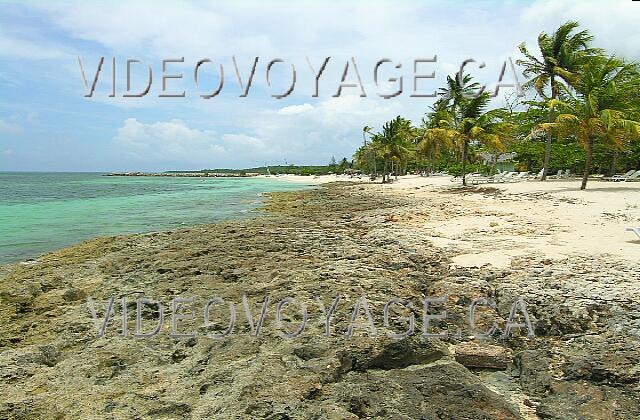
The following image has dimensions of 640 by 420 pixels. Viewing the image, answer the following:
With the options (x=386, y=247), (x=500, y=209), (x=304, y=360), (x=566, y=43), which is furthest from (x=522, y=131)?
(x=304, y=360)

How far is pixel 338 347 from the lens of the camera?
4.27 metres

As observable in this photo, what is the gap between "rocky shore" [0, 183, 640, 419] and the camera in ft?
11.4

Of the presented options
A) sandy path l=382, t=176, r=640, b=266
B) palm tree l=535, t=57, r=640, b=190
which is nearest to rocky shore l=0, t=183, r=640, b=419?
sandy path l=382, t=176, r=640, b=266

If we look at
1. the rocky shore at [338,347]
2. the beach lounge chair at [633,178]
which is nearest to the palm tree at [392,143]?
the beach lounge chair at [633,178]

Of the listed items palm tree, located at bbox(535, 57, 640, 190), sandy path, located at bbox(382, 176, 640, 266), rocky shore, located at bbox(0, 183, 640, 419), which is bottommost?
rocky shore, located at bbox(0, 183, 640, 419)

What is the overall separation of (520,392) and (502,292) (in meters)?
2.07

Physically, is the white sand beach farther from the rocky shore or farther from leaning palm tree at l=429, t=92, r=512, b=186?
leaning palm tree at l=429, t=92, r=512, b=186

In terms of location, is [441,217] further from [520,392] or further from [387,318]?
[520,392]

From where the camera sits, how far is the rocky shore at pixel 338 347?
3475 mm

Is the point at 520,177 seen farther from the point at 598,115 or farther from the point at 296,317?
the point at 296,317

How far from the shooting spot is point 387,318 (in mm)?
4988

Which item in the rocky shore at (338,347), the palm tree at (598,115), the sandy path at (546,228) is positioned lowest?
the rocky shore at (338,347)

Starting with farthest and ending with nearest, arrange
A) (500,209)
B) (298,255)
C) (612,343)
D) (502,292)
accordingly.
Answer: (500,209), (298,255), (502,292), (612,343)

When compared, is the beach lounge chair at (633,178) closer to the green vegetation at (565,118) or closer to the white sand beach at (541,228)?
the green vegetation at (565,118)
